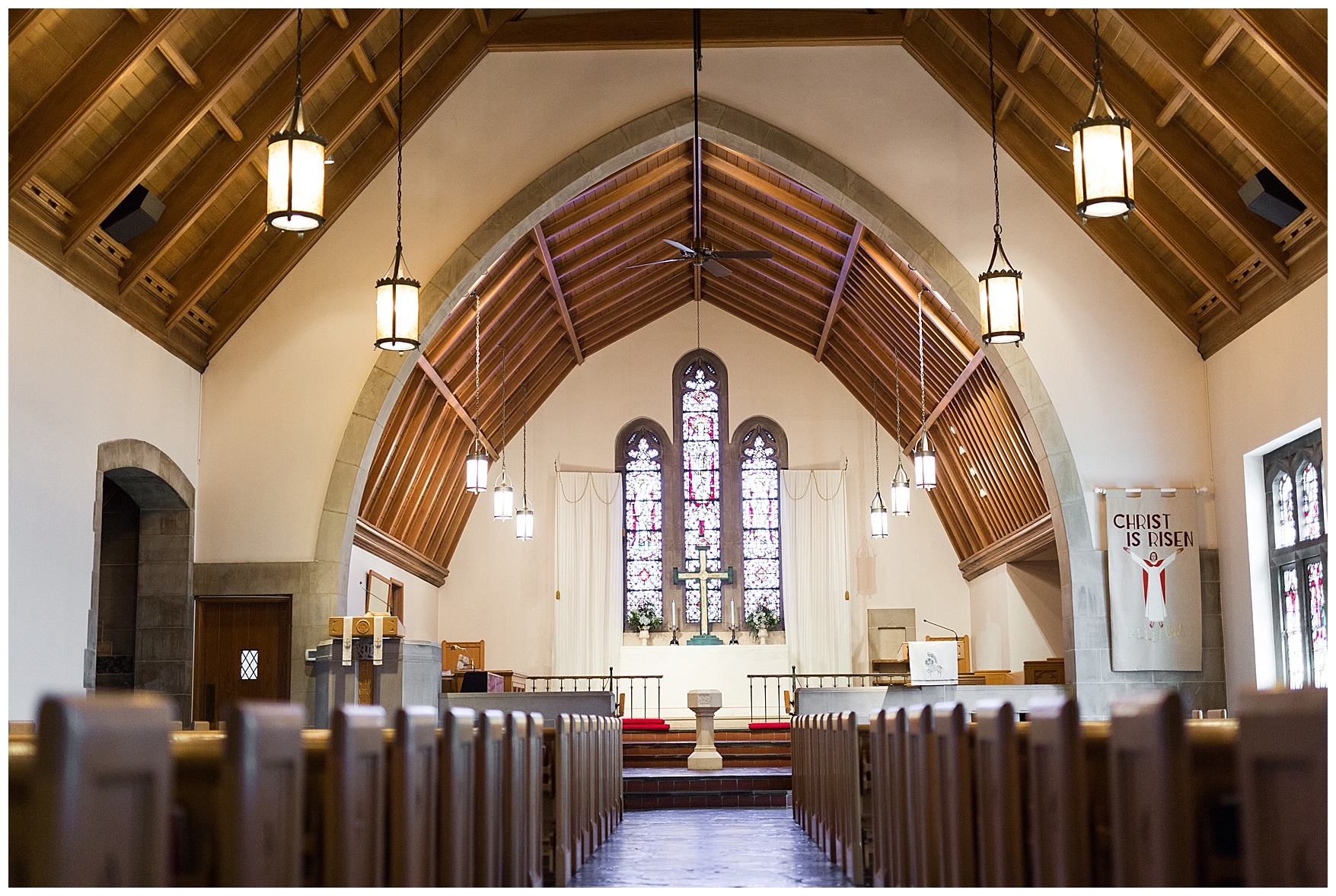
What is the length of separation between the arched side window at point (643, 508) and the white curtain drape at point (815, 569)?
5.39ft

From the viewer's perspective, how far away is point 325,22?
755cm

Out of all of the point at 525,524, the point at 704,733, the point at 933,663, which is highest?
the point at 525,524

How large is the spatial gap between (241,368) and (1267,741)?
875 cm

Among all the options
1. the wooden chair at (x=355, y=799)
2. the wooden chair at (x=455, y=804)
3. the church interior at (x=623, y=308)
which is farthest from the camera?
the church interior at (x=623, y=308)

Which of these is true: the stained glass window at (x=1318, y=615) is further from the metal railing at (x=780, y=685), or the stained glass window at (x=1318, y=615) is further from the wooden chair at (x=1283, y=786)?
the wooden chair at (x=1283, y=786)

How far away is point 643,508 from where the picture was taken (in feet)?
51.7

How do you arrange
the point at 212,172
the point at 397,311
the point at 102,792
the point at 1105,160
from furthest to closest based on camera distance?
the point at 212,172 < the point at 397,311 < the point at 1105,160 < the point at 102,792

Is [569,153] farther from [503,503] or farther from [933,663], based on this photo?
[933,663]

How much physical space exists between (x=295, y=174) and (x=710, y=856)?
3451 millimetres

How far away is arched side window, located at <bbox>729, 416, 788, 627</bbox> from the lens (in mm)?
15609

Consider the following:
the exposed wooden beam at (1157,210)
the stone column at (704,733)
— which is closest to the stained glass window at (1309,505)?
the exposed wooden beam at (1157,210)

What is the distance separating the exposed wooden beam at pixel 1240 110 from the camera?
698 centimetres

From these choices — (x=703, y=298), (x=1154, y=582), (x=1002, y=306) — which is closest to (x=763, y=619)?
(x=703, y=298)

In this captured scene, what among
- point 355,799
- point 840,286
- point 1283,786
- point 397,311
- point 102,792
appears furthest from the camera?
point 840,286
